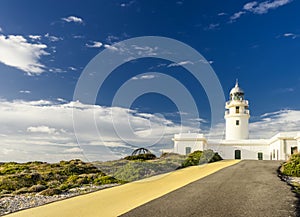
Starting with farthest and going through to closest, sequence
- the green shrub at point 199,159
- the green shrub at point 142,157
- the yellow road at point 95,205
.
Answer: the green shrub at point 142,157
the green shrub at point 199,159
the yellow road at point 95,205

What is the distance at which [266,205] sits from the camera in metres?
8.72

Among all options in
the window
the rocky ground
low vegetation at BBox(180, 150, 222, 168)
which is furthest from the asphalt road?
the window

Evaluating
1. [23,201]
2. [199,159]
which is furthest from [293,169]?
[23,201]

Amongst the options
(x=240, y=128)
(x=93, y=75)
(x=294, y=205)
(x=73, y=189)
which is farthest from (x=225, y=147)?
(x=294, y=205)

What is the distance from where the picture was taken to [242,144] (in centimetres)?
4166

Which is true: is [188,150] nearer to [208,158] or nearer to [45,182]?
[208,158]

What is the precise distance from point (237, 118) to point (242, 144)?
6.05 m

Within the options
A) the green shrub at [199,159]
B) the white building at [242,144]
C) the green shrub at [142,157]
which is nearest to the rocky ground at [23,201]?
the green shrub at [199,159]

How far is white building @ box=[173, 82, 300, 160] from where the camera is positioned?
36531 mm

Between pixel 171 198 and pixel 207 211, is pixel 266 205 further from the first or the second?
pixel 171 198

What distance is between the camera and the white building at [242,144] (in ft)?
120

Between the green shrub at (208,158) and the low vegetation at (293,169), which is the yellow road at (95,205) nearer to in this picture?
the low vegetation at (293,169)

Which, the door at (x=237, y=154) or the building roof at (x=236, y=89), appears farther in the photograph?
the building roof at (x=236, y=89)

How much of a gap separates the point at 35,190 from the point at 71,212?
18.6ft
